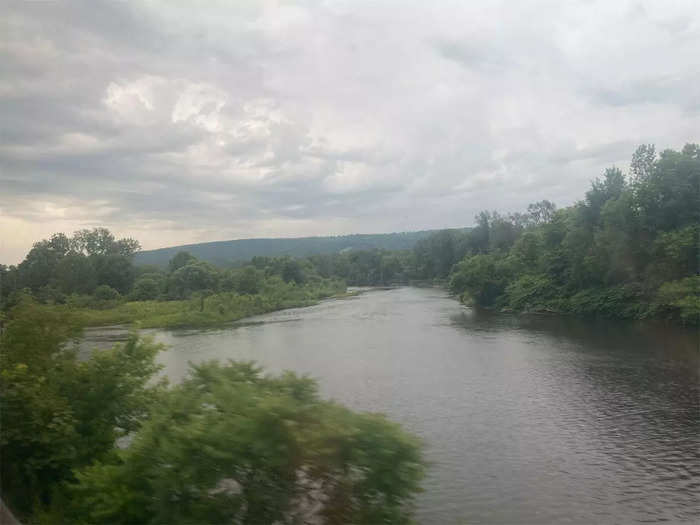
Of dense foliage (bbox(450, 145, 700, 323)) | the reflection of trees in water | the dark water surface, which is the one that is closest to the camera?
the dark water surface

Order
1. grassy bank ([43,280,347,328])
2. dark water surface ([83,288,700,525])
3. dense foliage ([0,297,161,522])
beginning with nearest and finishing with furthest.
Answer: dense foliage ([0,297,161,522]) → dark water surface ([83,288,700,525]) → grassy bank ([43,280,347,328])

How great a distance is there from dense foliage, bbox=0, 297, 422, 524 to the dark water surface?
5.88 feet

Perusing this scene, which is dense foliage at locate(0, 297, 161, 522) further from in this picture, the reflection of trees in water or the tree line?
the reflection of trees in water

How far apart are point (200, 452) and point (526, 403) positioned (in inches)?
521

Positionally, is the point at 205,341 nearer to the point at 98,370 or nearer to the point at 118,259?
the point at 118,259

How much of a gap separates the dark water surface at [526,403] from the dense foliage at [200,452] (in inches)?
70.6

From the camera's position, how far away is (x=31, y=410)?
8.95 meters

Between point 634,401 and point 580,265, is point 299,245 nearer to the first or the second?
point 580,265

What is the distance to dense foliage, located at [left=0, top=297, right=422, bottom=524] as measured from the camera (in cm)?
622

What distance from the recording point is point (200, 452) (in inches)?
263

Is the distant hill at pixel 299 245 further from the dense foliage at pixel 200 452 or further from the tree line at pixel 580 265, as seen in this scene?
the dense foliage at pixel 200 452

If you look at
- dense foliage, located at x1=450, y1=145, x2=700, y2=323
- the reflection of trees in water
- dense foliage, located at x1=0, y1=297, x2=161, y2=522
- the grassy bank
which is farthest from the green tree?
dense foliage, located at x1=450, y1=145, x2=700, y2=323

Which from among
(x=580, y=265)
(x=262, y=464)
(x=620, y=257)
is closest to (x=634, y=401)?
(x=262, y=464)

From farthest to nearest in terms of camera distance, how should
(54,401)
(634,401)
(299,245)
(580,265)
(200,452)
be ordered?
(299,245), (580,265), (634,401), (54,401), (200,452)
